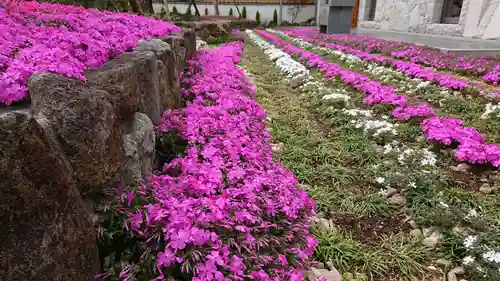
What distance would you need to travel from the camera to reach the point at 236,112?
12.7 ft

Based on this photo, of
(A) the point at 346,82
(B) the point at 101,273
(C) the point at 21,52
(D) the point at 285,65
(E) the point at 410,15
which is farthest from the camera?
(E) the point at 410,15

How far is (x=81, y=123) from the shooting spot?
1.55 metres

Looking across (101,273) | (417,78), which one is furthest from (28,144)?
(417,78)

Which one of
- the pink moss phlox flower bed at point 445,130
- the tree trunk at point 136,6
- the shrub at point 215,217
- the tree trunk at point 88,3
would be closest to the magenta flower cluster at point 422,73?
the pink moss phlox flower bed at point 445,130

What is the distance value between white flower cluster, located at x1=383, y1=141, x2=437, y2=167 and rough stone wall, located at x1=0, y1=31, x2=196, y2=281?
2.63m

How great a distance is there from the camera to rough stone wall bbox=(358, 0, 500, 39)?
39.7ft

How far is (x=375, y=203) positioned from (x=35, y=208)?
8.63 feet

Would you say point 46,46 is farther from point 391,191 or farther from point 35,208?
point 391,191

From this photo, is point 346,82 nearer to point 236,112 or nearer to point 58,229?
point 236,112

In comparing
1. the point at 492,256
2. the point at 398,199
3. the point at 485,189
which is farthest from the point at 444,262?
the point at 485,189

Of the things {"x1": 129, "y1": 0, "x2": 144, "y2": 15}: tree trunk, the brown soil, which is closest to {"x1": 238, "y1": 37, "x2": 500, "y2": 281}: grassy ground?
the brown soil

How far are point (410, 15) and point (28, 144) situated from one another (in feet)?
62.9

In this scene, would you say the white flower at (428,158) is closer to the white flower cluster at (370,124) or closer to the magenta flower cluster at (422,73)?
the white flower cluster at (370,124)

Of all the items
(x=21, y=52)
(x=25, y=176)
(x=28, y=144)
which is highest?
(x=21, y=52)
